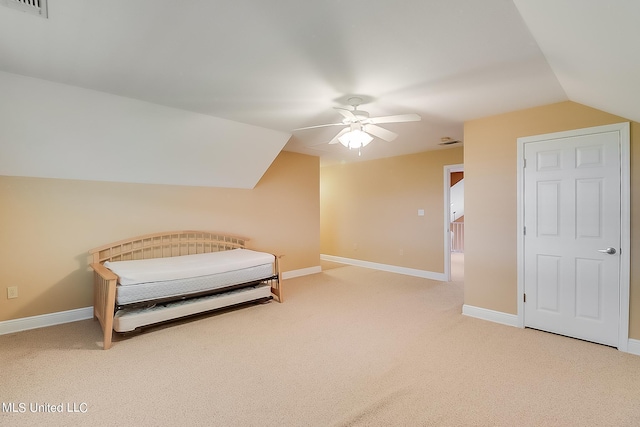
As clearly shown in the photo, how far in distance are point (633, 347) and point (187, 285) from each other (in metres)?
4.40

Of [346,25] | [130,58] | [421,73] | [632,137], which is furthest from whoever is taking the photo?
[632,137]

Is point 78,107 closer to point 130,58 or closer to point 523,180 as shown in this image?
point 130,58

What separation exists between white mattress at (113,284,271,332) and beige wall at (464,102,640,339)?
2760mm

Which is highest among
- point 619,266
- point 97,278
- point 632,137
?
point 632,137

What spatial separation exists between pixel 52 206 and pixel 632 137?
596cm

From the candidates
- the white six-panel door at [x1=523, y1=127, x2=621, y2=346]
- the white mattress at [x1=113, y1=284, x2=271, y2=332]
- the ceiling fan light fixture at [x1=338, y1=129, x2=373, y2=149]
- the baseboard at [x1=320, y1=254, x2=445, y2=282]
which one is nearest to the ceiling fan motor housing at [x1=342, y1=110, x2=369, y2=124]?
the ceiling fan light fixture at [x1=338, y1=129, x2=373, y2=149]

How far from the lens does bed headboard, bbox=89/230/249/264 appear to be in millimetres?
3654

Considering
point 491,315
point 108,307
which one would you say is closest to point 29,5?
point 108,307

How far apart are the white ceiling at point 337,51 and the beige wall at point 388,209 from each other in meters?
2.55

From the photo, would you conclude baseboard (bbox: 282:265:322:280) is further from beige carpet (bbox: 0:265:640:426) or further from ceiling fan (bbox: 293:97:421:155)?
ceiling fan (bbox: 293:97:421:155)

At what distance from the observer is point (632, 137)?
2658 mm

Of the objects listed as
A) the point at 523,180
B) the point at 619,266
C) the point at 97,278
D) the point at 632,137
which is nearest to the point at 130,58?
the point at 97,278

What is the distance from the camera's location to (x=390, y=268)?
20.2ft

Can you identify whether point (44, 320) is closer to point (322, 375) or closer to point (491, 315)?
point (322, 375)
